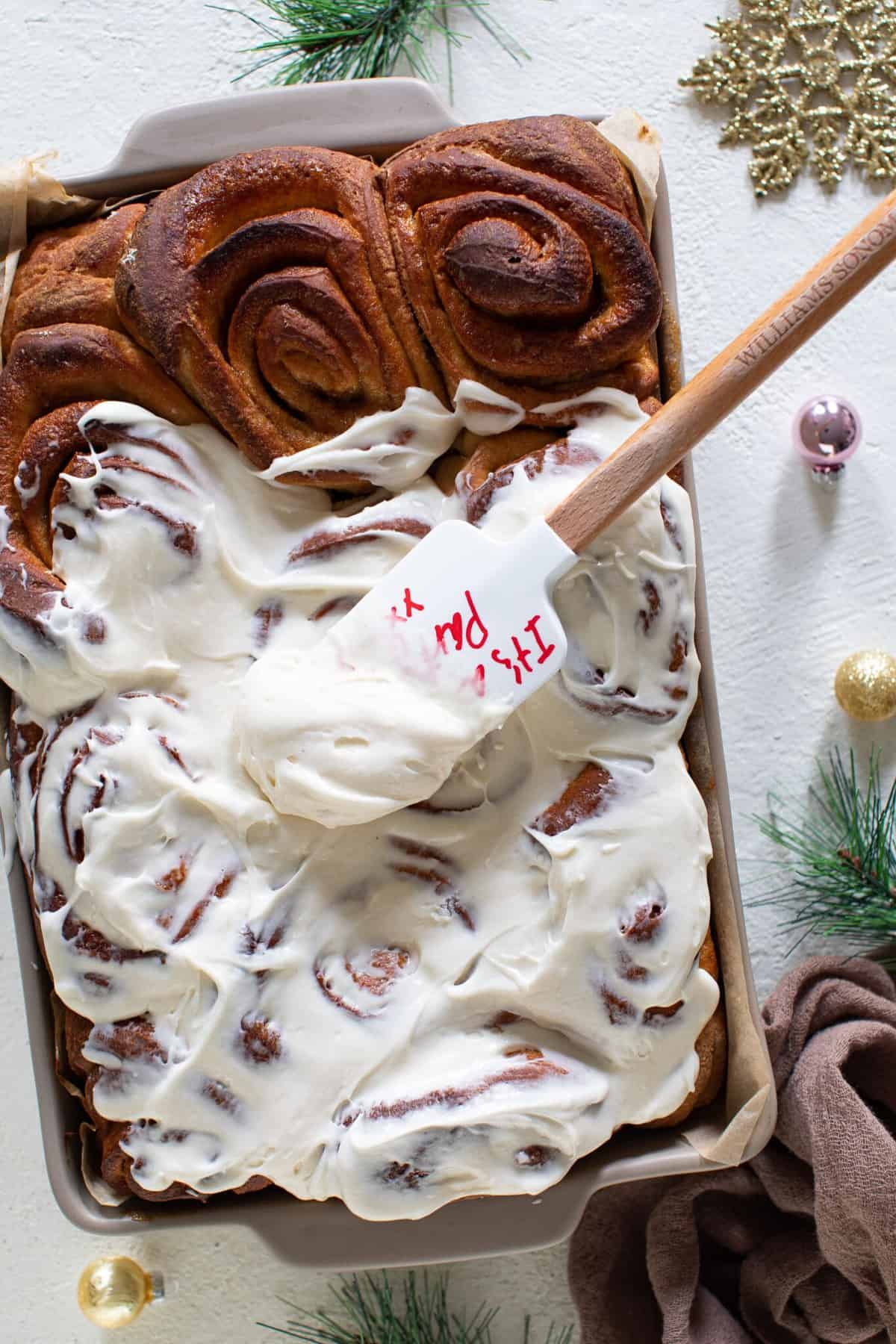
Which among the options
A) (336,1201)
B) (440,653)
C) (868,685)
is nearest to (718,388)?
(440,653)

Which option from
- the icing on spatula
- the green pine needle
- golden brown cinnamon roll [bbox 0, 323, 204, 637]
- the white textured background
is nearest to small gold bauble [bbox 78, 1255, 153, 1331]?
the white textured background

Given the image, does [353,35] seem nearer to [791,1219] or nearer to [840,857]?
[840,857]

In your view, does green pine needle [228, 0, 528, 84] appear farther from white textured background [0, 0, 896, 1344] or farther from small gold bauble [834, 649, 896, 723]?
small gold bauble [834, 649, 896, 723]

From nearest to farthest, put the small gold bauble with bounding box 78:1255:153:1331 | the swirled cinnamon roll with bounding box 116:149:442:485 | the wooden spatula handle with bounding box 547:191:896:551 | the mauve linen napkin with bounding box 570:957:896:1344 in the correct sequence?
the wooden spatula handle with bounding box 547:191:896:551 → the swirled cinnamon roll with bounding box 116:149:442:485 → the mauve linen napkin with bounding box 570:957:896:1344 → the small gold bauble with bounding box 78:1255:153:1331

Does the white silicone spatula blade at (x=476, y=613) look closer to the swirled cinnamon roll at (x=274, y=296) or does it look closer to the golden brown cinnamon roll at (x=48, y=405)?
the swirled cinnamon roll at (x=274, y=296)

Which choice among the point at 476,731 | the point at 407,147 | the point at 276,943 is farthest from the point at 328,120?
the point at 276,943

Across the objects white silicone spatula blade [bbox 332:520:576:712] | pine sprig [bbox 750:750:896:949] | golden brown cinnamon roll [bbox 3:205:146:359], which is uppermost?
golden brown cinnamon roll [bbox 3:205:146:359]

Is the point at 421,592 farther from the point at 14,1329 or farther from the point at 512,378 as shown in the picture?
the point at 14,1329

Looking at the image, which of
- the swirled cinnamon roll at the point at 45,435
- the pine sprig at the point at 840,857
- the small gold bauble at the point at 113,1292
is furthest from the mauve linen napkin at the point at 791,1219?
the swirled cinnamon roll at the point at 45,435
